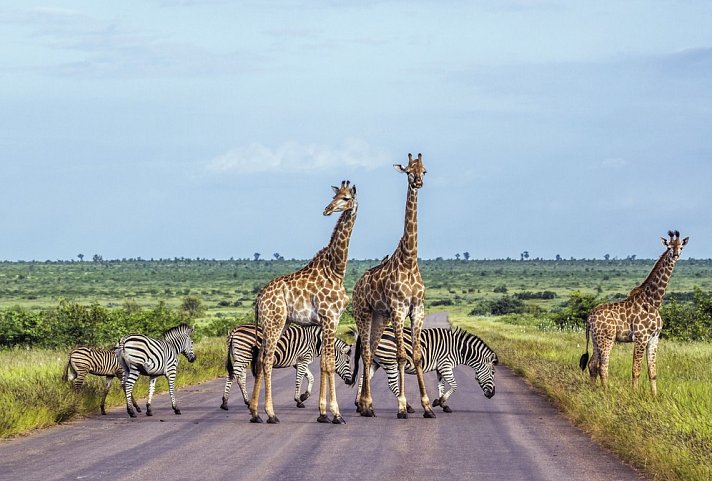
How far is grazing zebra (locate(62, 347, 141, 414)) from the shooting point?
19.1 metres

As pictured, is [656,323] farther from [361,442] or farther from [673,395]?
[361,442]

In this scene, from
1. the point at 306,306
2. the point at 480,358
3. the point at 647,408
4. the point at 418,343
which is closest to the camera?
the point at 647,408

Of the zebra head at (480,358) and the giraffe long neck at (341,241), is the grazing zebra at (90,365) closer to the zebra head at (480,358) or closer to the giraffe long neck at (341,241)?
the giraffe long neck at (341,241)

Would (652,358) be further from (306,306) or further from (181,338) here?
(181,338)

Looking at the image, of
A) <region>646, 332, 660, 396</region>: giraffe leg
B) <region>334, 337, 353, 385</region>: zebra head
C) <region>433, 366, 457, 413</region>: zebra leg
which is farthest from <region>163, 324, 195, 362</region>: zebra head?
<region>646, 332, 660, 396</region>: giraffe leg

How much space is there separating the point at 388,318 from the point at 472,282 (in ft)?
492

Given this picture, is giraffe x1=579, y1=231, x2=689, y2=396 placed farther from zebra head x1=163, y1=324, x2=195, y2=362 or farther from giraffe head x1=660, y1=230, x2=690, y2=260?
zebra head x1=163, y1=324, x2=195, y2=362

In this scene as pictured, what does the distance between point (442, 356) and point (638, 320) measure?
3738mm

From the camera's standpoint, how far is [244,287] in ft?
460

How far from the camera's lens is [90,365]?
19.2 meters

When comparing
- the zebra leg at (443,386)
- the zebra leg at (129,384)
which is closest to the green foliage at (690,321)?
the zebra leg at (443,386)

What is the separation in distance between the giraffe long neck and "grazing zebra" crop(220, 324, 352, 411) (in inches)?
69.3

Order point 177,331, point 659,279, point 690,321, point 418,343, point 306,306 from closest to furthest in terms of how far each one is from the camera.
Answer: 1. point 306,306
2. point 418,343
3. point 659,279
4. point 177,331
5. point 690,321

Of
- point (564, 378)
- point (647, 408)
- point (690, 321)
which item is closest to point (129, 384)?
point (647, 408)
